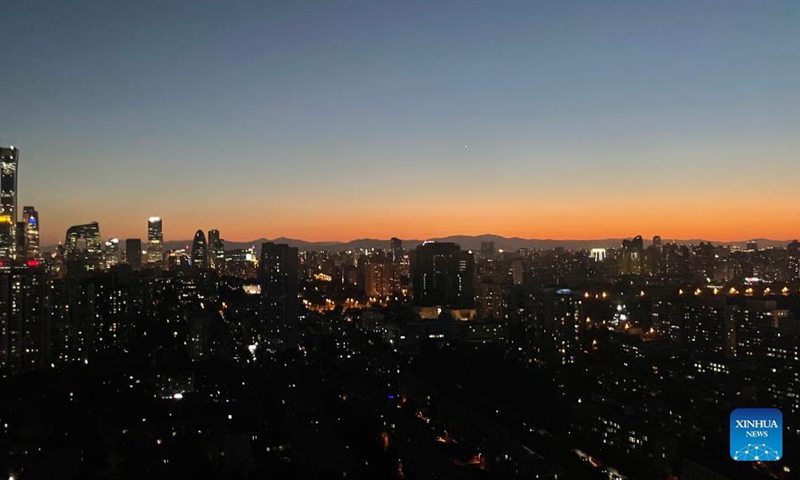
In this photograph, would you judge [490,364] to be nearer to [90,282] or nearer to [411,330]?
[411,330]

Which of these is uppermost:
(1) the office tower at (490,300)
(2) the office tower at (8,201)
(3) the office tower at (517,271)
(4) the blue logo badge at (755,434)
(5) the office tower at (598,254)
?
(2) the office tower at (8,201)

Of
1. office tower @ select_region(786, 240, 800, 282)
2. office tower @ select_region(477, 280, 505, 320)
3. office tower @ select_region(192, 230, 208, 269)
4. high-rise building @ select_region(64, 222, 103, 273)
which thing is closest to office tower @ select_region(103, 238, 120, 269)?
high-rise building @ select_region(64, 222, 103, 273)

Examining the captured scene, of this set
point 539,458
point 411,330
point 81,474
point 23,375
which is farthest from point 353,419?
point 411,330

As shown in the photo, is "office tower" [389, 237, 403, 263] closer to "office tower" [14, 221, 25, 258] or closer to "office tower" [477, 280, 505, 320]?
"office tower" [477, 280, 505, 320]

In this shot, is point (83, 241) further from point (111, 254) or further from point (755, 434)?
point (755, 434)

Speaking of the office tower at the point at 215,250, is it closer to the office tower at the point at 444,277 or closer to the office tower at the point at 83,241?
the office tower at the point at 83,241

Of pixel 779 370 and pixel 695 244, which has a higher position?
pixel 695 244

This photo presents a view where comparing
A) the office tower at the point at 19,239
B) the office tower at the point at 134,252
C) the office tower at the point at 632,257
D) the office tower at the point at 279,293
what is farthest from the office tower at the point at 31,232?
the office tower at the point at 632,257
